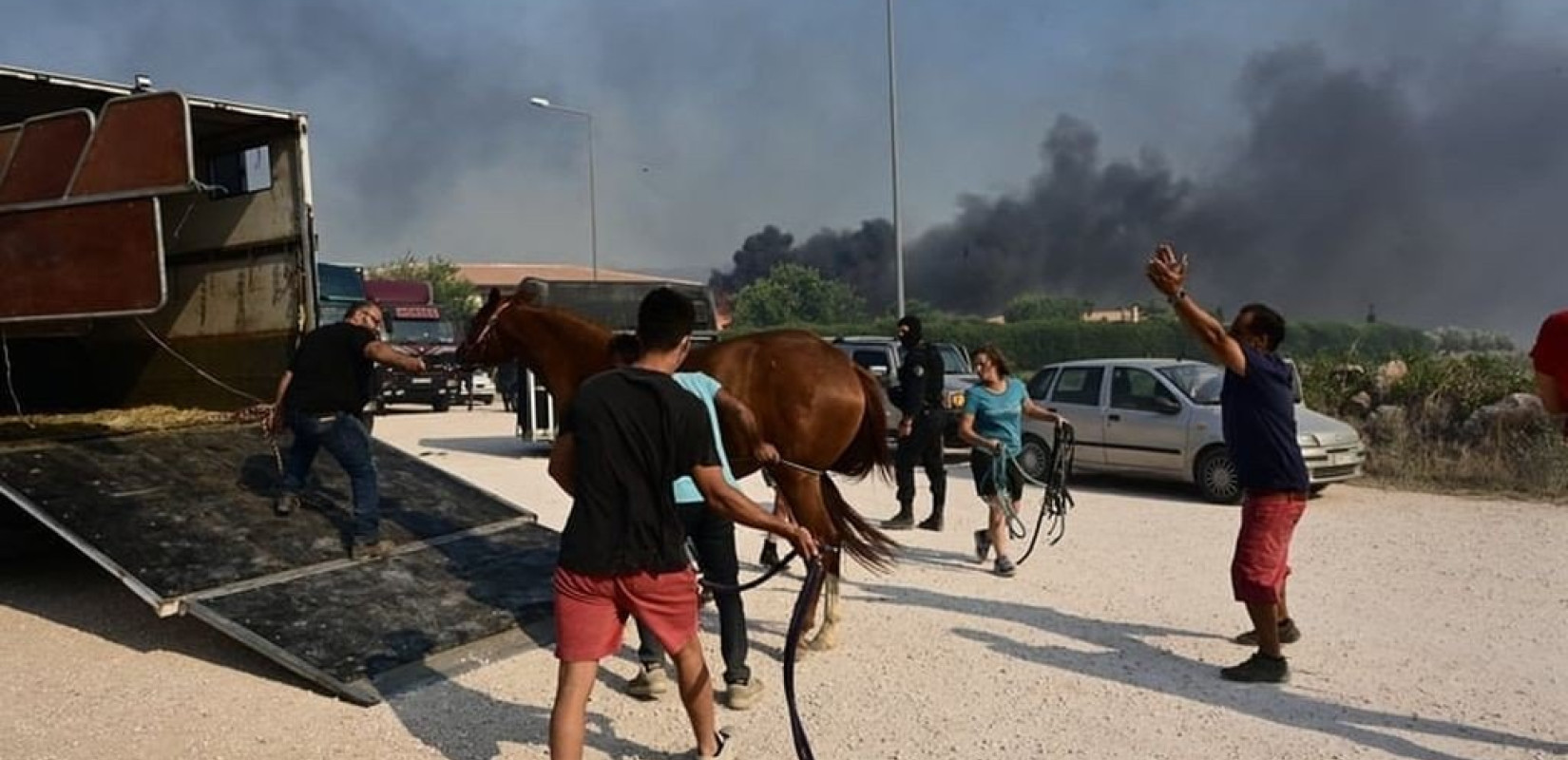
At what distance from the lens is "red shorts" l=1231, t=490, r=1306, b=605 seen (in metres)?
4.93

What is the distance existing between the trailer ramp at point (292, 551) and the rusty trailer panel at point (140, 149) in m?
1.76

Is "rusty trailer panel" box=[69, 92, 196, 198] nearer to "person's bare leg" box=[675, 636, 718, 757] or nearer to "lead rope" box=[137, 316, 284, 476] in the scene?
"lead rope" box=[137, 316, 284, 476]

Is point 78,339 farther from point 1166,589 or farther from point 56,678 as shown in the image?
point 1166,589

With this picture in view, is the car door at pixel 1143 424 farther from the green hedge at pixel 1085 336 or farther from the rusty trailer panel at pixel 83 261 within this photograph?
the green hedge at pixel 1085 336

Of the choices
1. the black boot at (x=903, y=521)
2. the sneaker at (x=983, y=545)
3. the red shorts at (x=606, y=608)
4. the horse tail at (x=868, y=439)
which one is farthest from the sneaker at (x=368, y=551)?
the black boot at (x=903, y=521)

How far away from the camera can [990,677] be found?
5215mm

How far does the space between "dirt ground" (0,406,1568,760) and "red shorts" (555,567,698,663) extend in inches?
42.6

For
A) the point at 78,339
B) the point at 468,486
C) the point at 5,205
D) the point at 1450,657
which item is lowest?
the point at 1450,657

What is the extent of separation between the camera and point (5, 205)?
22.4ft

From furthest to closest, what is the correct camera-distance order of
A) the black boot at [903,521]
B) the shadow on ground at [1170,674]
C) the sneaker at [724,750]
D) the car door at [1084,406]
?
the car door at [1084,406] < the black boot at [903,521] < the shadow on ground at [1170,674] < the sneaker at [724,750]

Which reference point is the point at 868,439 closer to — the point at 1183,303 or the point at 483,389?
the point at 1183,303

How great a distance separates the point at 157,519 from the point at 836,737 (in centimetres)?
421

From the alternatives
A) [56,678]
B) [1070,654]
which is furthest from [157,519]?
[1070,654]

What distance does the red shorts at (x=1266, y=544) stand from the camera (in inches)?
194
